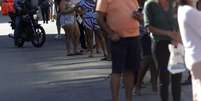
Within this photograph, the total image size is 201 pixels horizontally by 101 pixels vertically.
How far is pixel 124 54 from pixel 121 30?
300 millimetres

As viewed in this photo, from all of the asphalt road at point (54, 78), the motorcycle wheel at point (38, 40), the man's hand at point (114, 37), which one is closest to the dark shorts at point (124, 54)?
the man's hand at point (114, 37)

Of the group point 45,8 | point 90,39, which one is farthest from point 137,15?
point 45,8

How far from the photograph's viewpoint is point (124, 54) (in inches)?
321

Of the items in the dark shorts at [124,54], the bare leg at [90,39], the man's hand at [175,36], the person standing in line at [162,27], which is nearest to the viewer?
the man's hand at [175,36]

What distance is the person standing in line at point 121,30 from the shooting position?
26.8 ft

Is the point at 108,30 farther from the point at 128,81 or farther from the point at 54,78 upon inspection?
the point at 54,78

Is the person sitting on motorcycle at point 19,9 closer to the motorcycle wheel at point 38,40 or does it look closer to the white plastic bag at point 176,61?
the motorcycle wheel at point 38,40

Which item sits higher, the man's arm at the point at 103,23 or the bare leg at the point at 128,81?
the man's arm at the point at 103,23

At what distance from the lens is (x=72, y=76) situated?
1276 cm

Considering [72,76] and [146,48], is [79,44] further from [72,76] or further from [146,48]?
[146,48]

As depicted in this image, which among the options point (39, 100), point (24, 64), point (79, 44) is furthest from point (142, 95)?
point (79, 44)

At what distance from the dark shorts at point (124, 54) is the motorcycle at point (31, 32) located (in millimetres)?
11560

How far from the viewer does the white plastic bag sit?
6855 millimetres

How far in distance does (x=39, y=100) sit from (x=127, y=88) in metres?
2.16
